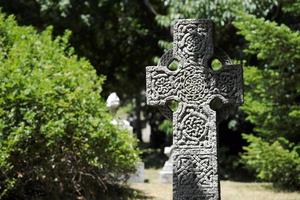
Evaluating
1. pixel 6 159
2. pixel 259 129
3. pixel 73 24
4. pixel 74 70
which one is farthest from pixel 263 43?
pixel 73 24

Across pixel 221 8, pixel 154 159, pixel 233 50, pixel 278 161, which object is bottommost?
pixel 278 161

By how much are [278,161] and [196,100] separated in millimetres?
5160

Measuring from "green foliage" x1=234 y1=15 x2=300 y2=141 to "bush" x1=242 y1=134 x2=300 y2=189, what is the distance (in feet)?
1.24

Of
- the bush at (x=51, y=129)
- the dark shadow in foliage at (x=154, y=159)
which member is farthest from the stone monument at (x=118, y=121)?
the dark shadow in foliage at (x=154, y=159)

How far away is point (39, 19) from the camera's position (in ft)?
53.1

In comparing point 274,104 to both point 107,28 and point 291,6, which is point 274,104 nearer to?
point 291,6

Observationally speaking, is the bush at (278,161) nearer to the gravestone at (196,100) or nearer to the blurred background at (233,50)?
the blurred background at (233,50)

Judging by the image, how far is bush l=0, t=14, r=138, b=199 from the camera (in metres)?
8.27

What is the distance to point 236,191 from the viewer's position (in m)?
11.1

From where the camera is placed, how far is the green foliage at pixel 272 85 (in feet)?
34.7

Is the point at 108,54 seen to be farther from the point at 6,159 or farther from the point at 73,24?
the point at 6,159

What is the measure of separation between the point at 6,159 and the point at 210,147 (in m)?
3.21

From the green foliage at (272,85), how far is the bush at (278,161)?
377 millimetres

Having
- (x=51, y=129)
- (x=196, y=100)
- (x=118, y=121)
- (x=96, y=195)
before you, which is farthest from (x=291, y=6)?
(x=196, y=100)
